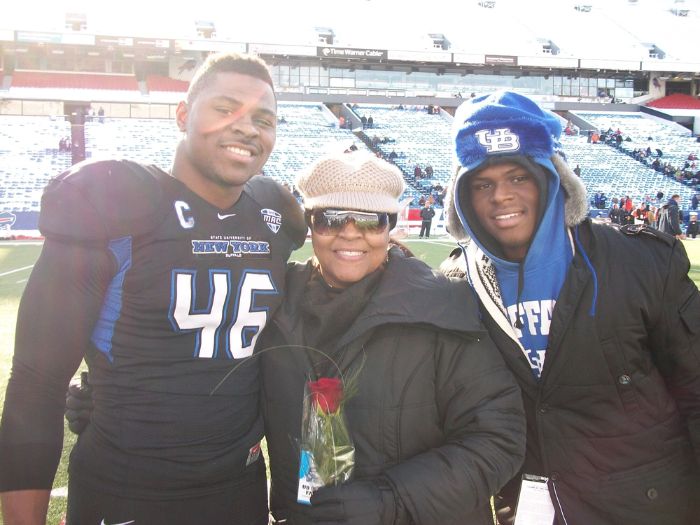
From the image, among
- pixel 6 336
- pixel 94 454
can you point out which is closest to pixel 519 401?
pixel 94 454

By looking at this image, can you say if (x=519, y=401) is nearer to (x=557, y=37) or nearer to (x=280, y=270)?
(x=280, y=270)

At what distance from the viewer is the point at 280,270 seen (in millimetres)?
2184

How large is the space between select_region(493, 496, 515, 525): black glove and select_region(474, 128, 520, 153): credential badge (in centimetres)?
133

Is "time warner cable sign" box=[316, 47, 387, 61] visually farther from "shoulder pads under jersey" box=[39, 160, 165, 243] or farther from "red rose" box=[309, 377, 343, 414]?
"red rose" box=[309, 377, 343, 414]

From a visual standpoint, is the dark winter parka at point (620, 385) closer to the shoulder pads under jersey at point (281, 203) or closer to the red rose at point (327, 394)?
the red rose at point (327, 394)

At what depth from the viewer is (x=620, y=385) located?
1.97 m

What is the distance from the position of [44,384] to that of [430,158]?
3108 centimetres

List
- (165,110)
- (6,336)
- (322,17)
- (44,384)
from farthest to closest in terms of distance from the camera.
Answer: (322,17)
(165,110)
(6,336)
(44,384)

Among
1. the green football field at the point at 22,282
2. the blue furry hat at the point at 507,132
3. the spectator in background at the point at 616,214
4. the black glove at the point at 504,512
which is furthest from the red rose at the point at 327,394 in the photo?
the spectator in background at the point at 616,214

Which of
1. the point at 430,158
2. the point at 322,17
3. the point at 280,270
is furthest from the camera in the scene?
the point at 322,17

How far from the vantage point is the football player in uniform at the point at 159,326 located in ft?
5.72

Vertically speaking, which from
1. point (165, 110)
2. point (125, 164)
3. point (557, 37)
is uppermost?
point (557, 37)

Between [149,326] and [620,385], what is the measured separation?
153 cm

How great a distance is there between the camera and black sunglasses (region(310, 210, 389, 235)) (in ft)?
6.54
